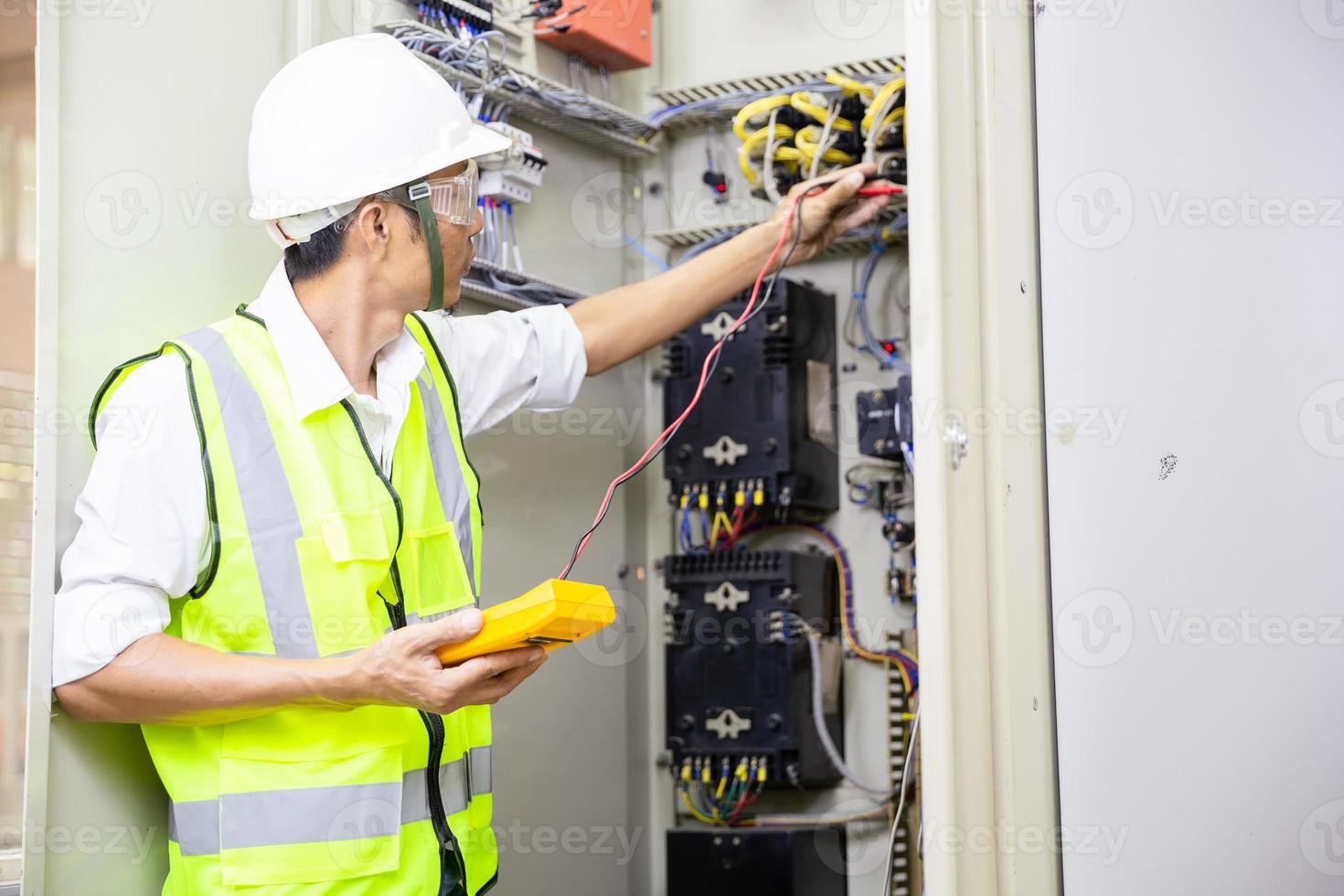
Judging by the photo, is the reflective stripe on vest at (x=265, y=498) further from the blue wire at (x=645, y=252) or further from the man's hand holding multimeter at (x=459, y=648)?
the blue wire at (x=645, y=252)

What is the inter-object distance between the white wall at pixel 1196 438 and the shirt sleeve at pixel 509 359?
720 millimetres

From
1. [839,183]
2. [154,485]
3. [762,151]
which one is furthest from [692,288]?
[154,485]

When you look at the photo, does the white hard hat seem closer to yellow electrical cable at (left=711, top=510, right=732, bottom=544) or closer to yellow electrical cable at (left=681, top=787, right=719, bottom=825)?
yellow electrical cable at (left=711, top=510, right=732, bottom=544)

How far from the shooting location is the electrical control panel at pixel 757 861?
7.20 ft

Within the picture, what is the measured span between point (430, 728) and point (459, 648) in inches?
9.0

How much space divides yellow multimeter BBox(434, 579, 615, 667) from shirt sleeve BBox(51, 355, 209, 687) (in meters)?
0.31

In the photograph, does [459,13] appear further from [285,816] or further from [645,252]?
[285,816]

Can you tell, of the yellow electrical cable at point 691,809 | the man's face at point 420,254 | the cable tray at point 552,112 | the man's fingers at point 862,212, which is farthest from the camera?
the yellow electrical cable at point 691,809

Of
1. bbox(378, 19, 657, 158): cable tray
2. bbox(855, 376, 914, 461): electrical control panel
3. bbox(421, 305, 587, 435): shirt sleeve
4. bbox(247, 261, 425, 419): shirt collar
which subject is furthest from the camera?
bbox(855, 376, 914, 461): electrical control panel

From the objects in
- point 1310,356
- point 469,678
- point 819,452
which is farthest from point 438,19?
point 1310,356

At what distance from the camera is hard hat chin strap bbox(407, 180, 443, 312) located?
5.63 ft

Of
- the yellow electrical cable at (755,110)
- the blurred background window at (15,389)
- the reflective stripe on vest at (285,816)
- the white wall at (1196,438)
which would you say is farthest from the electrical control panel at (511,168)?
the reflective stripe on vest at (285,816)

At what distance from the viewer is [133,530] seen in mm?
1471

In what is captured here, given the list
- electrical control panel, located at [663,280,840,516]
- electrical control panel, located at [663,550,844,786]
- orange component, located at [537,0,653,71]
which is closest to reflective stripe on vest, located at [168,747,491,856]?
electrical control panel, located at [663,550,844,786]
